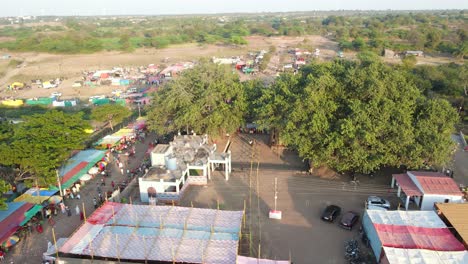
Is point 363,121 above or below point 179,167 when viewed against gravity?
above

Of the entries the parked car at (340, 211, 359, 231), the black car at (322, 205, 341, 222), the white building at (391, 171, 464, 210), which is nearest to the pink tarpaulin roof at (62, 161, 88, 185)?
the black car at (322, 205, 341, 222)

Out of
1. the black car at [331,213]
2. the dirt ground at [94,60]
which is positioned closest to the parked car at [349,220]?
the black car at [331,213]

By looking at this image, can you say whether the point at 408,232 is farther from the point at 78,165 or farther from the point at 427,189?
the point at 78,165

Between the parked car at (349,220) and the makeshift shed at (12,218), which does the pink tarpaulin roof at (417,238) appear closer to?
the parked car at (349,220)

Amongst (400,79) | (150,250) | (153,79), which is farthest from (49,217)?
(153,79)

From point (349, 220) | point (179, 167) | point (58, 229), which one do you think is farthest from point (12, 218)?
point (349, 220)

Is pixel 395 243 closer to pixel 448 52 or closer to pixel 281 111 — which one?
pixel 281 111

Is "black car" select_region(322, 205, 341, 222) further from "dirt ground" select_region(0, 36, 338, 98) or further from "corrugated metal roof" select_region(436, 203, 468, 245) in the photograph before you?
"dirt ground" select_region(0, 36, 338, 98)
